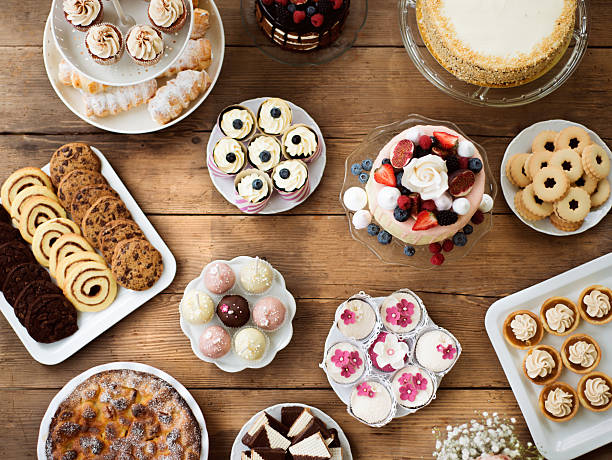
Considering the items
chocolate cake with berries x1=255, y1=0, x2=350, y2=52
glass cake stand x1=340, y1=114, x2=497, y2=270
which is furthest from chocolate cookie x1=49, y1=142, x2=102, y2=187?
glass cake stand x1=340, y1=114, x2=497, y2=270

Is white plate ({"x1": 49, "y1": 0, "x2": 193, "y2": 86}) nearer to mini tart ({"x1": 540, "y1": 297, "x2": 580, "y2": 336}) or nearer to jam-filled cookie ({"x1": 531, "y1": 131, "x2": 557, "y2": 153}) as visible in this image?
jam-filled cookie ({"x1": 531, "y1": 131, "x2": 557, "y2": 153})

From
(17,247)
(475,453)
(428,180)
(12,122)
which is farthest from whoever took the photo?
(12,122)

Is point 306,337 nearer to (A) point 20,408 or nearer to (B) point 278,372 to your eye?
(B) point 278,372

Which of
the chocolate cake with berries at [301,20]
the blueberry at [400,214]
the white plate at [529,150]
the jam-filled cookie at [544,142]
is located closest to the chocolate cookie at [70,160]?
the chocolate cake with berries at [301,20]

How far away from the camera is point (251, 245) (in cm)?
245

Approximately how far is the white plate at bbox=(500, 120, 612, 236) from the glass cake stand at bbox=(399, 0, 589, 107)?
9.3 inches

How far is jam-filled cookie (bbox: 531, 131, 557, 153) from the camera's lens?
92.2 inches

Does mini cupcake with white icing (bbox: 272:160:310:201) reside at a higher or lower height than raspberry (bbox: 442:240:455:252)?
lower

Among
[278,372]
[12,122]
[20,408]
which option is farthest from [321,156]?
[20,408]

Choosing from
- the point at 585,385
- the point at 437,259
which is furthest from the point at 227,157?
the point at 585,385

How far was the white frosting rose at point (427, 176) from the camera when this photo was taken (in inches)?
72.9

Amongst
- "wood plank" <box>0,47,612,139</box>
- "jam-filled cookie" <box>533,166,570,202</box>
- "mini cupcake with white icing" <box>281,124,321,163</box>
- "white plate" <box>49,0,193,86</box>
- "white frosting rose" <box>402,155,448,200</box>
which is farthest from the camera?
"wood plank" <box>0,47,612,139</box>

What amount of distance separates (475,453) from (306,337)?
2.65 feet

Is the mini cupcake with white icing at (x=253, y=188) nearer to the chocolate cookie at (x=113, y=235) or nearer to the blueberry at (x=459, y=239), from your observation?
the chocolate cookie at (x=113, y=235)
